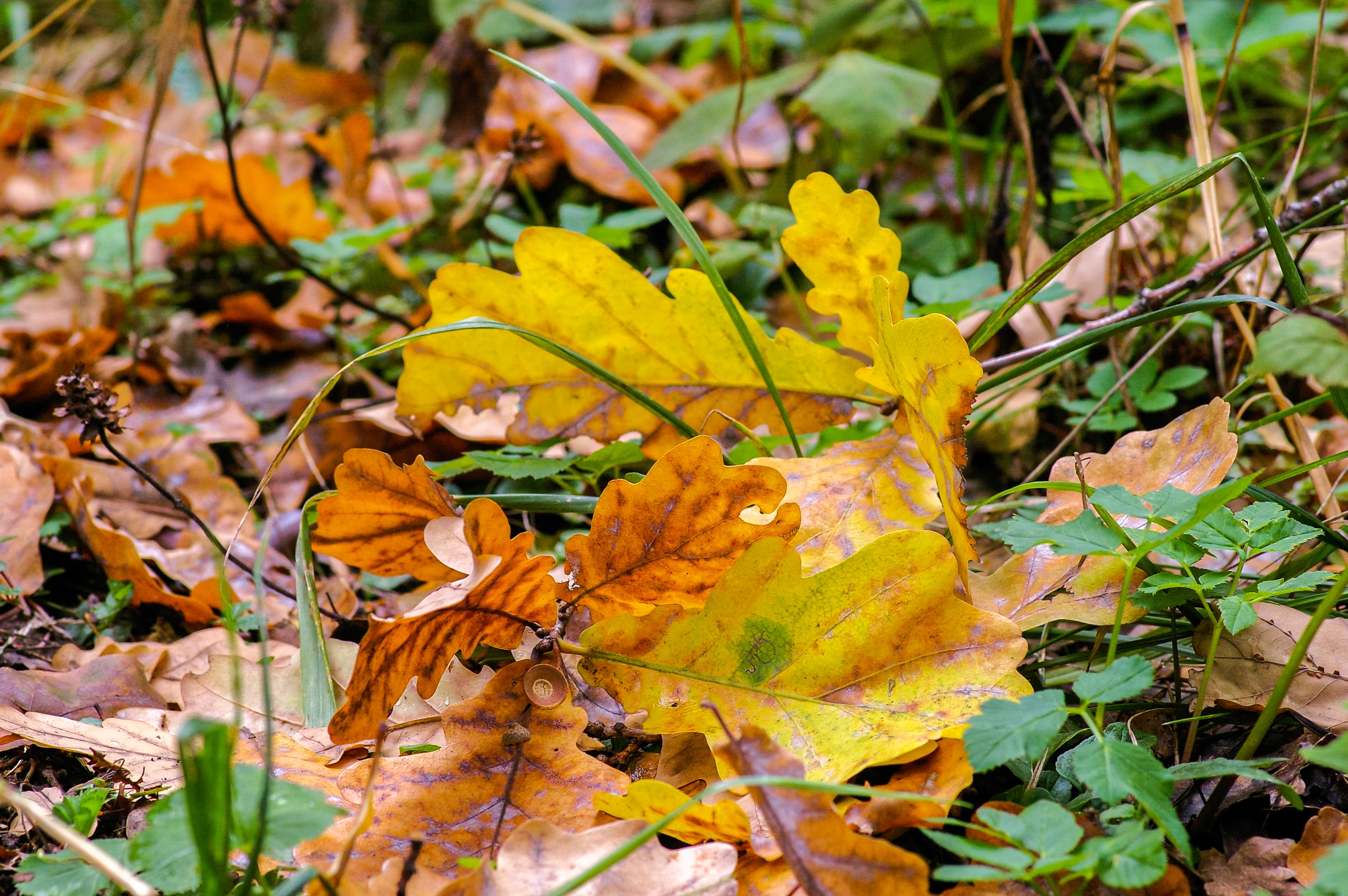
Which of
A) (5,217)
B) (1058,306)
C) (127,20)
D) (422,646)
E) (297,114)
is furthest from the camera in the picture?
(127,20)

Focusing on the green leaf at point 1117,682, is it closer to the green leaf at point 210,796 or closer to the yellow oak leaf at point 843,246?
the yellow oak leaf at point 843,246

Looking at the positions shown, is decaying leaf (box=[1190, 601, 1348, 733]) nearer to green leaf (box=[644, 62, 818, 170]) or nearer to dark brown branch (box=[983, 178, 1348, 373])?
dark brown branch (box=[983, 178, 1348, 373])

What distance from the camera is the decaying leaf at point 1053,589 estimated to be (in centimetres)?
89

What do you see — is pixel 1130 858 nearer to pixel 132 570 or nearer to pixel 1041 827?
pixel 1041 827

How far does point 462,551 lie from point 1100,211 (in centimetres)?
160

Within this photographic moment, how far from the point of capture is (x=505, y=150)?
1944 mm

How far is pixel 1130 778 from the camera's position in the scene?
672mm

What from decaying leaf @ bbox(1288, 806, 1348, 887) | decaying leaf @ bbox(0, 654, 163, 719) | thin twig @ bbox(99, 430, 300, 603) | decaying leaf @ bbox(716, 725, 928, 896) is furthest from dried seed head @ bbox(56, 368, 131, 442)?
decaying leaf @ bbox(1288, 806, 1348, 887)

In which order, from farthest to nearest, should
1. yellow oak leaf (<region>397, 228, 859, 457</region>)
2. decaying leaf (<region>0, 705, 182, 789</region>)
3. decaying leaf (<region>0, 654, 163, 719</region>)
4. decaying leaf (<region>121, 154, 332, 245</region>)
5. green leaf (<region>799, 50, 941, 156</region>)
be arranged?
decaying leaf (<region>121, 154, 332, 245</region>) < green leaf (<region>799, 50, 941, 156</region>) < yellow oak leaf (<region>397, 228, 859, 457</region>) < decaying leaf (<region>0, 654, 163, 719</region>) < decaying leaf (<region>0, 705, 182, 789</region>)

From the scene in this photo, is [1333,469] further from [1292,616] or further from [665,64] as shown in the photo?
[665,64]

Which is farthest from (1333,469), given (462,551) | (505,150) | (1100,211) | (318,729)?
(505,150)

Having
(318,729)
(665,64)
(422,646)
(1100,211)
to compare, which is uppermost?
(665,64)

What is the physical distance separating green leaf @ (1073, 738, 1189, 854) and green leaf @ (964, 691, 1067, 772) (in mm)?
41

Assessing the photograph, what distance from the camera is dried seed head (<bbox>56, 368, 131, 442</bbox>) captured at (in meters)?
1.18
